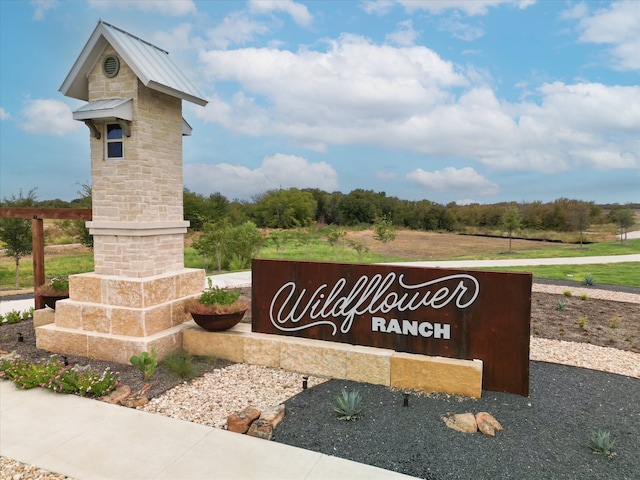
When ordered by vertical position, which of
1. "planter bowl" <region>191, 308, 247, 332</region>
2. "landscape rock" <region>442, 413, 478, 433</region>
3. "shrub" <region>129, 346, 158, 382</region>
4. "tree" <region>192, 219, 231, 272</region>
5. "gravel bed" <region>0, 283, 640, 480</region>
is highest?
"tree" <region>192, 219, 231, 272</region>

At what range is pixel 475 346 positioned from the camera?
5.77 meters

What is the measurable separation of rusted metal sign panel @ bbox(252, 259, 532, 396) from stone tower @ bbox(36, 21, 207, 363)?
181 cm

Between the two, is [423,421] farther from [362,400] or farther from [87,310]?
[87,310]

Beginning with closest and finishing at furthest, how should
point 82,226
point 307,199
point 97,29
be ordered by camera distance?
1. point 97,29
2. point 82,226
3. point 307,199

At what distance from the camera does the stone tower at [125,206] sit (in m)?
6.96

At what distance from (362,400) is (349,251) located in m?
22.5

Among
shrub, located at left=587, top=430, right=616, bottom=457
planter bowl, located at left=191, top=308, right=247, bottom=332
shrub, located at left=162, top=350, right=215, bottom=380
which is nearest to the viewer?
shrub, located at left=587, top=430, right=616, bottom=457

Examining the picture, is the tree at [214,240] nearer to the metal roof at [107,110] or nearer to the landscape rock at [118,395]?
the metal roof at [107,110]

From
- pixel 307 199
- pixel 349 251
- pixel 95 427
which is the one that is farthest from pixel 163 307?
pixel 307 199

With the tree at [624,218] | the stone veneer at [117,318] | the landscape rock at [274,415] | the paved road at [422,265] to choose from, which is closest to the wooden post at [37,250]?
the paved road at [422,265]

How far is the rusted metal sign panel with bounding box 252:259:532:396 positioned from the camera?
5.63 metres

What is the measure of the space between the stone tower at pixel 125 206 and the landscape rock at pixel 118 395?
950 millimetres

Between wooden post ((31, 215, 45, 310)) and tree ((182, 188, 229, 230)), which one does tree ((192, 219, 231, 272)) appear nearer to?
wooden post ((31, 215, 45, 310))

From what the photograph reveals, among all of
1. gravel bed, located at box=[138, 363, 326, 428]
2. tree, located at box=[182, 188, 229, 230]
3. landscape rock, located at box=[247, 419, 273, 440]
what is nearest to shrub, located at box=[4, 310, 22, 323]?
gravel bed, located at box=[138, 363, 326, 428]
